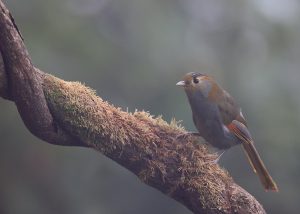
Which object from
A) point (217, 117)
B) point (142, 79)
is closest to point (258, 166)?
point (217, 117)

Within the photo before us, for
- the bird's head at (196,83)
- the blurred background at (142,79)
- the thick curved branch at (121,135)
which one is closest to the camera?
the thick curved branch at (121,135)

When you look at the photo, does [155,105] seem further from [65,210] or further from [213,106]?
[213,106]

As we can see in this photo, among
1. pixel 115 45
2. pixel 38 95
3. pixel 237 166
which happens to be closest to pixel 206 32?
pixel 115 45

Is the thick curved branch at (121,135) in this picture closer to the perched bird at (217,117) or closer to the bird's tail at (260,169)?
the perched bird at (217,117)

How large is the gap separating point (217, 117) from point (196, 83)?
0.76 ft

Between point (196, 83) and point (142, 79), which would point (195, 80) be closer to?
point (196, 83)

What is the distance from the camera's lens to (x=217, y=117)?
3299 millimetres

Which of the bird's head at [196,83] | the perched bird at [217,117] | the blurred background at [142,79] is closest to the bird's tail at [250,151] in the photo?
the perched bird at [217,117]

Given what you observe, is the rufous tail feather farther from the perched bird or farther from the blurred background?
the blurred background

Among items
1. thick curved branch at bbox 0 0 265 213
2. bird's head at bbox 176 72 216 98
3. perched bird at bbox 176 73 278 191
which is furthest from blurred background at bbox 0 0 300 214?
thick curved branch at bbox 0 0 265 213

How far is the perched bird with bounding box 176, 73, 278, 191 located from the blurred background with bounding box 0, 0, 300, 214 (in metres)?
0.95

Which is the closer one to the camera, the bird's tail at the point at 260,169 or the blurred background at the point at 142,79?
the bird's tail at the point at 260,169

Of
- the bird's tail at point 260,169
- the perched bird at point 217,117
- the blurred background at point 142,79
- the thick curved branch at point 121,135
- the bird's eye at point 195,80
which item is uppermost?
the blurred background at point 142,79

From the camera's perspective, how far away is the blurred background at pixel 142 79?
4.45 m
